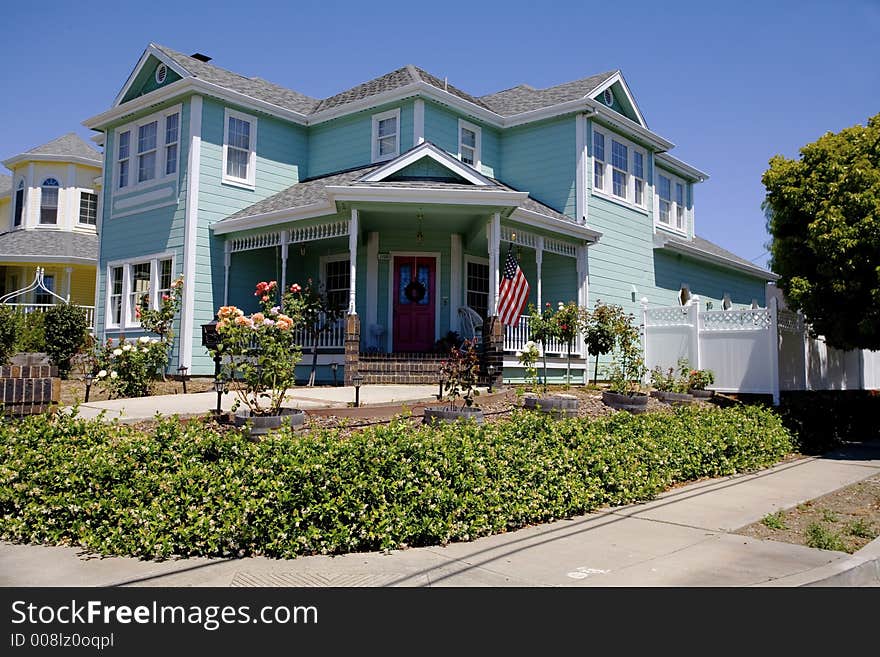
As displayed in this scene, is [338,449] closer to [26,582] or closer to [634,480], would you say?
[26,582]

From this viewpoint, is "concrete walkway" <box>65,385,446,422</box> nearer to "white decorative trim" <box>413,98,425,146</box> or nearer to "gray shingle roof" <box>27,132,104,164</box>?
"white decorative trim" <box>413,98,425,146</box>

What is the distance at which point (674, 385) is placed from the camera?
13.2 m

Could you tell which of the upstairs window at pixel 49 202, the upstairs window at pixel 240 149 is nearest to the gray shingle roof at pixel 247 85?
the upstairs window at pixel 240 149

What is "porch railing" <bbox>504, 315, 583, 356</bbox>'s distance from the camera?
48.0 feet

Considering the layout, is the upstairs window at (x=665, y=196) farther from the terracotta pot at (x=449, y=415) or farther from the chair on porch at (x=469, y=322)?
the terracotta pot at (x=449, y=415)

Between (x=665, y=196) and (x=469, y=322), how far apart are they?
10.3m

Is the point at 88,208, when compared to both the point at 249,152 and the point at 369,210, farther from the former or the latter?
the point at 369,210

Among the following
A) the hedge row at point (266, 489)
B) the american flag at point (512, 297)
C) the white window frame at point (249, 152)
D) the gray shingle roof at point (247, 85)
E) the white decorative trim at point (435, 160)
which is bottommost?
the hedge row at point (266, 489)

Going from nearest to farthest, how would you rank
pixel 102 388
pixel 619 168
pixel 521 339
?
pixel 102 388, pixel 521 339, pixel 619 168

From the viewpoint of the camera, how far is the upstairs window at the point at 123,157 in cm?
1842

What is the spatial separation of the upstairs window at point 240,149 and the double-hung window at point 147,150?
6.51ft

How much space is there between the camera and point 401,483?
5.45 m

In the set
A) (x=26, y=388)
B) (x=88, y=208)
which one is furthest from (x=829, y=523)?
(x=88, y=208)
